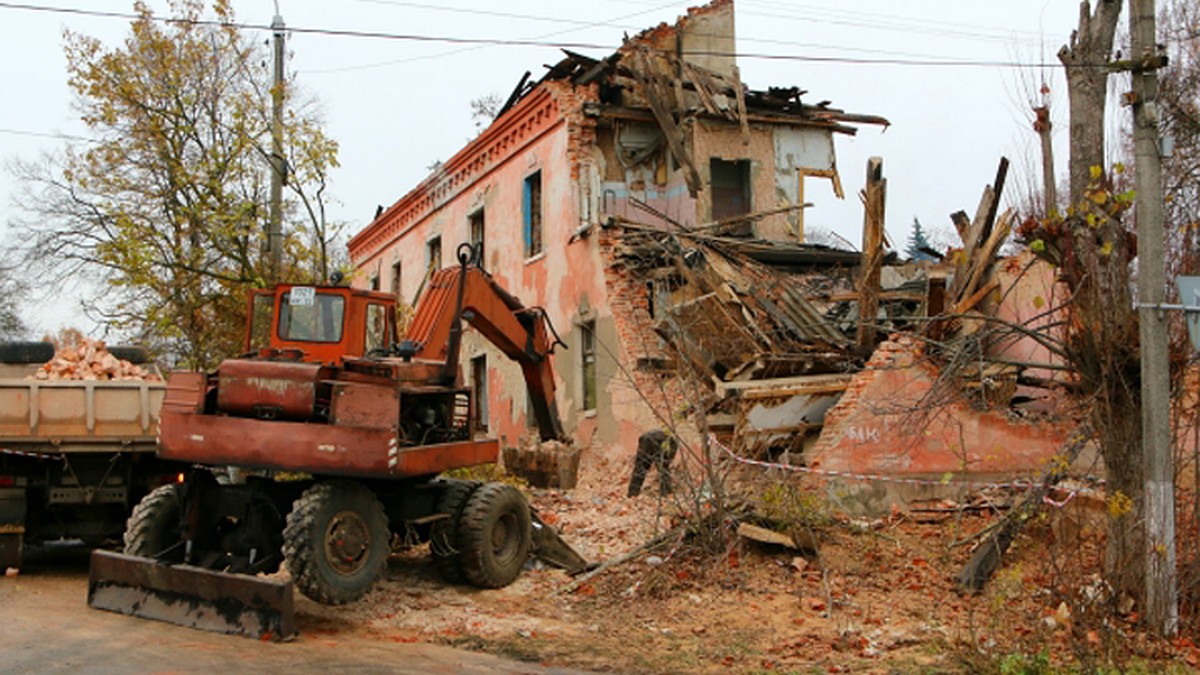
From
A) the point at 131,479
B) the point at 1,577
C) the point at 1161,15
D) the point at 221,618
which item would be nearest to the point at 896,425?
the point at 221,618

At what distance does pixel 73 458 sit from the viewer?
40.1 feet

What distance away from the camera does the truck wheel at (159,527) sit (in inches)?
423

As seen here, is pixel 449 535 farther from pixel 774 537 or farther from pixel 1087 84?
pixel 1087 84

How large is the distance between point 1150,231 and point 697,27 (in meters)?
12.9

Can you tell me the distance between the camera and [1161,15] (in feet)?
76.0

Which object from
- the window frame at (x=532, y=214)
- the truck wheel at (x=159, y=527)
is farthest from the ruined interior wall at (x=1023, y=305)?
the truck wheel at (x=159, y=527)

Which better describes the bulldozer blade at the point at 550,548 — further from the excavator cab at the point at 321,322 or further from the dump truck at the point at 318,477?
the excavator cab at the point at 321,322

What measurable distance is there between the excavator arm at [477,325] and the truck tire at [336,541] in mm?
1570

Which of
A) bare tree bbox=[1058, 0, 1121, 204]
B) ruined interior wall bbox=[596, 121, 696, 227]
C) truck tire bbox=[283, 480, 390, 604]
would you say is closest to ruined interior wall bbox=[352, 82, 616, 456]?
ruined interior wall bbox=[596, 121, 696, 227]

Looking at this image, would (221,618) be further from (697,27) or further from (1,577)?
(697,27)

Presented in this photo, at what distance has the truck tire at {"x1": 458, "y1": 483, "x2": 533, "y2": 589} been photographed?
11219 millimetres

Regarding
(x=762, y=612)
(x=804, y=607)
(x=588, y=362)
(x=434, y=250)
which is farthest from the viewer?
(x=434, y=250)

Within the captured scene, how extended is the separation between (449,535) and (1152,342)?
6.45 m

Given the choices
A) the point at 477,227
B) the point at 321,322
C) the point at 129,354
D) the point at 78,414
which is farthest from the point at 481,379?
the point at 321,322
